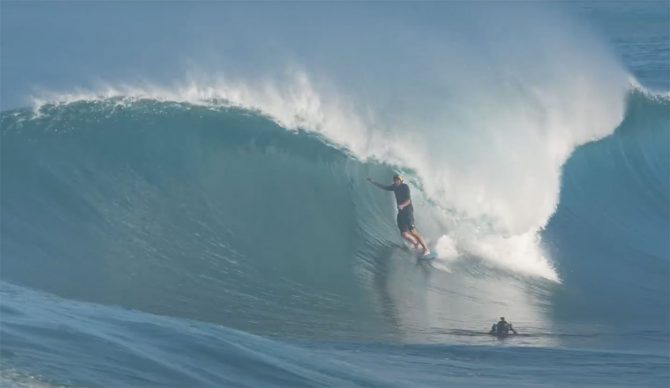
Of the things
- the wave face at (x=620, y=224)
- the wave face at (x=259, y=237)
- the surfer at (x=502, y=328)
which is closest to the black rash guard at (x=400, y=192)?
the wave face at (x=259, y=237)

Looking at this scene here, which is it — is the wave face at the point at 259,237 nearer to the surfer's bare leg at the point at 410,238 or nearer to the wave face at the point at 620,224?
the wave face at the point at 620,224

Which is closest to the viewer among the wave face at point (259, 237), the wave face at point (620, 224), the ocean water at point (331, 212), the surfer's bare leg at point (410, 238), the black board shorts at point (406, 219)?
the ocean water at point (331, 212)

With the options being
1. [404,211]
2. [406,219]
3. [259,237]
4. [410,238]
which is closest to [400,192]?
[404,211]

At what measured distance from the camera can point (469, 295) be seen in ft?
52.9

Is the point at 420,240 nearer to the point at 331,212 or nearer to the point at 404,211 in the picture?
the point at 404,211

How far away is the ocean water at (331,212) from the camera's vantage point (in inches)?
468

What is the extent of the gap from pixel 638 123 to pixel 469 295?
9529 mm

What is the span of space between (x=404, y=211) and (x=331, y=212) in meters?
1.37

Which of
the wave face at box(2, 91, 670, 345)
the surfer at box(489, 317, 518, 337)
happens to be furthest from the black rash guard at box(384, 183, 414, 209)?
the surfer at box(489, 317, 518, 337)

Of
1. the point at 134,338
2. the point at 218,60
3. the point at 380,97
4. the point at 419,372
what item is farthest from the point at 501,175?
the point at 134,338

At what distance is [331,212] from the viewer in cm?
1773

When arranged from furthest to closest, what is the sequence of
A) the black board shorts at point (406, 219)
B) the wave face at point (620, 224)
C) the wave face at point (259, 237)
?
the black board shorts at point (406, 219), the wave face at point (620, 224), the wave face at point (259, 237)

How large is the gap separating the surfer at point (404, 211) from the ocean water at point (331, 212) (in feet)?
0.88

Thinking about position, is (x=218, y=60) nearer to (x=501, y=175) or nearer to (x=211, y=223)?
(x=501, y=175)
